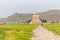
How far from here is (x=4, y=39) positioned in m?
7.74

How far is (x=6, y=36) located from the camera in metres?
7.86

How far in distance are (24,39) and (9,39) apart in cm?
1007

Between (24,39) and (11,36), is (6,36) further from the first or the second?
(24,39)

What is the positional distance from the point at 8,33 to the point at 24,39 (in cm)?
973

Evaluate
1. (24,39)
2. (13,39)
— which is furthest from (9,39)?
(24,39)

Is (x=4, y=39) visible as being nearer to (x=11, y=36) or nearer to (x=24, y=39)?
(x=11, y=36)

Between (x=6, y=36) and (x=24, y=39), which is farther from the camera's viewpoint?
(x=24, y=39)

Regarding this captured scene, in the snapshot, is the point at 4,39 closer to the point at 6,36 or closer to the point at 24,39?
the point at 6,36

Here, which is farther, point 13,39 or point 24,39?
point 24,39

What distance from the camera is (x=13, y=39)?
7793 mm

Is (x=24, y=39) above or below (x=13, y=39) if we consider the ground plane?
below

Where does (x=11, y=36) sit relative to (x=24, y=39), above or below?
above

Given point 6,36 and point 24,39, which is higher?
point 6,36

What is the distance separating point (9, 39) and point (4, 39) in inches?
6.8
